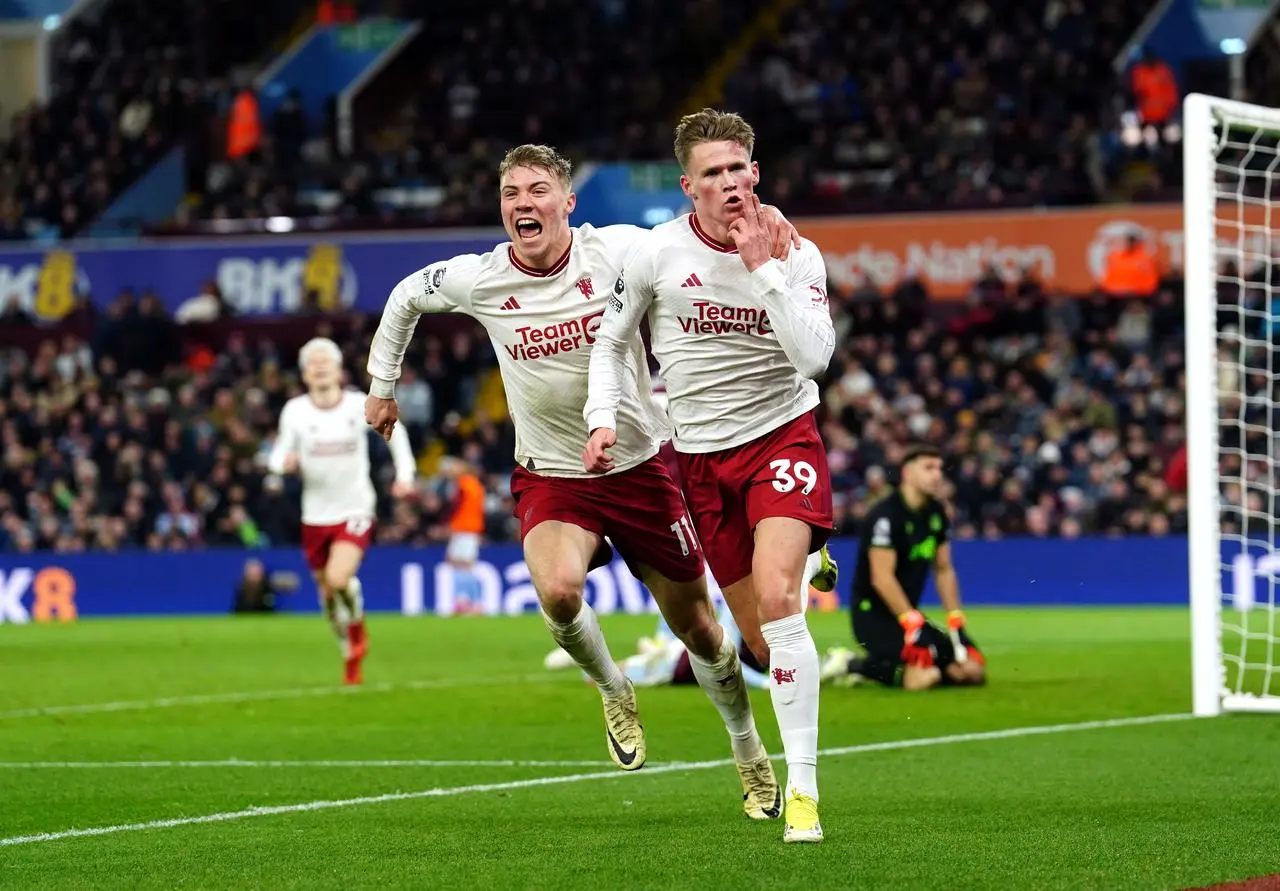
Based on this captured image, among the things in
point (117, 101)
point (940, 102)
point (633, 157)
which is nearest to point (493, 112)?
point (633, 157)

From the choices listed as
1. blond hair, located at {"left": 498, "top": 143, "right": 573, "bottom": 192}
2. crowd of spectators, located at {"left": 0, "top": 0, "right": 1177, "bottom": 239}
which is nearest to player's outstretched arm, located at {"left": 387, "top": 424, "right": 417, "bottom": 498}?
blond hair, located at {"left": 498, "top": 143, "right": 573, "bottom": 192}

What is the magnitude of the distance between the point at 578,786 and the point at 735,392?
2.31 m

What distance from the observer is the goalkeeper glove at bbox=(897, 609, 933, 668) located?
46.8ft

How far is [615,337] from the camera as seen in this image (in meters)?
7.80

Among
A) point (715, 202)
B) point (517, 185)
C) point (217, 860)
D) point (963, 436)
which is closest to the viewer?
point (217, 860)

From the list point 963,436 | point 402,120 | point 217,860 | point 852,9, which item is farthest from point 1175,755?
point 402,120

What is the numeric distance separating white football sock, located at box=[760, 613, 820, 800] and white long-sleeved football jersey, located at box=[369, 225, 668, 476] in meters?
1.32

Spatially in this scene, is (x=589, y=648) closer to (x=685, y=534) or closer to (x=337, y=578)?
(x=685, y=534)

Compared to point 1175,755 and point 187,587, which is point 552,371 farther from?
point 187,587

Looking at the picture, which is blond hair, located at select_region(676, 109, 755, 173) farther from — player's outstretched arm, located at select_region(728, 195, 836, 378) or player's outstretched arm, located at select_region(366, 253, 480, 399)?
player's outstretched arm, located at select_region(366, 253, 480, 399)

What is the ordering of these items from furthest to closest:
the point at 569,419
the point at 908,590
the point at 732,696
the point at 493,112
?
the point at 493,112 < the point at 908,590 < the point at 569,419 < the point at 732,696

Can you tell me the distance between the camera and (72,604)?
2803cm

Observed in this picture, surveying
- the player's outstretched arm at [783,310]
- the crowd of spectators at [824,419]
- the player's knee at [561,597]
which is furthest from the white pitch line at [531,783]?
the crowd of spectators at [824,419]

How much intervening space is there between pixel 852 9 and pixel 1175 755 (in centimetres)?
2539
